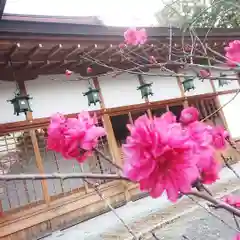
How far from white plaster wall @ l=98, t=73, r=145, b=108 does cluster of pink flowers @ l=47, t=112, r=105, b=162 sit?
6508mm

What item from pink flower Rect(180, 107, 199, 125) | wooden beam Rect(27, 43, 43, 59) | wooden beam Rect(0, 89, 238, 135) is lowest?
pink flower Rect(180, 107, 199, 125)

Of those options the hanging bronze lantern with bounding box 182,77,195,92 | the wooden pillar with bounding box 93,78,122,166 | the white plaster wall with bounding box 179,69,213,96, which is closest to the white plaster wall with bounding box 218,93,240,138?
the white plaster wall with bounding box 179,69,213,96

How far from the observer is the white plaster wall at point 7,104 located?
20.3 ft

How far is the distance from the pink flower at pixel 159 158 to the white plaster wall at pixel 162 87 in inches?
309

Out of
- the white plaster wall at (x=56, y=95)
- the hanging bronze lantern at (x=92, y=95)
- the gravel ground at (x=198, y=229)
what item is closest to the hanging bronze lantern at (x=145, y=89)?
the white plaster wall at (x=56, y=95)

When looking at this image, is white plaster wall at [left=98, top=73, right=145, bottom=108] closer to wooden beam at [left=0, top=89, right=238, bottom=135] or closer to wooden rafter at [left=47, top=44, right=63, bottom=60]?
wooden beam at [left=0, top=89, right=238, bottom=135]

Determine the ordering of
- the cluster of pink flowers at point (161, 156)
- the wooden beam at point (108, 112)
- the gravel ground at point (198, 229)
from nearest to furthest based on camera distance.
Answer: the cluster of pink flowers at point (161, 156) → the gravel ground at point (198, 229) → the wooden beam at point (108, 112)

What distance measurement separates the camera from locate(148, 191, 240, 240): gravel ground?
4.32 meters

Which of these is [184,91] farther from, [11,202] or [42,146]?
[11,202]

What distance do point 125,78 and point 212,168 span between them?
7.53m

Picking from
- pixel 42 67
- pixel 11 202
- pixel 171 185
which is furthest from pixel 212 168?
pixel 42 67

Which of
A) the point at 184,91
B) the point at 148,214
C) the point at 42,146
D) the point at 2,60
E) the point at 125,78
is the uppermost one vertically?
the point at 2,60

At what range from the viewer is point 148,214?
19.6 ft

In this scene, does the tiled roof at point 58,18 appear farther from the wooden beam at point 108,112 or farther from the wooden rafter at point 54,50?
the wooden beam at point 108,112
